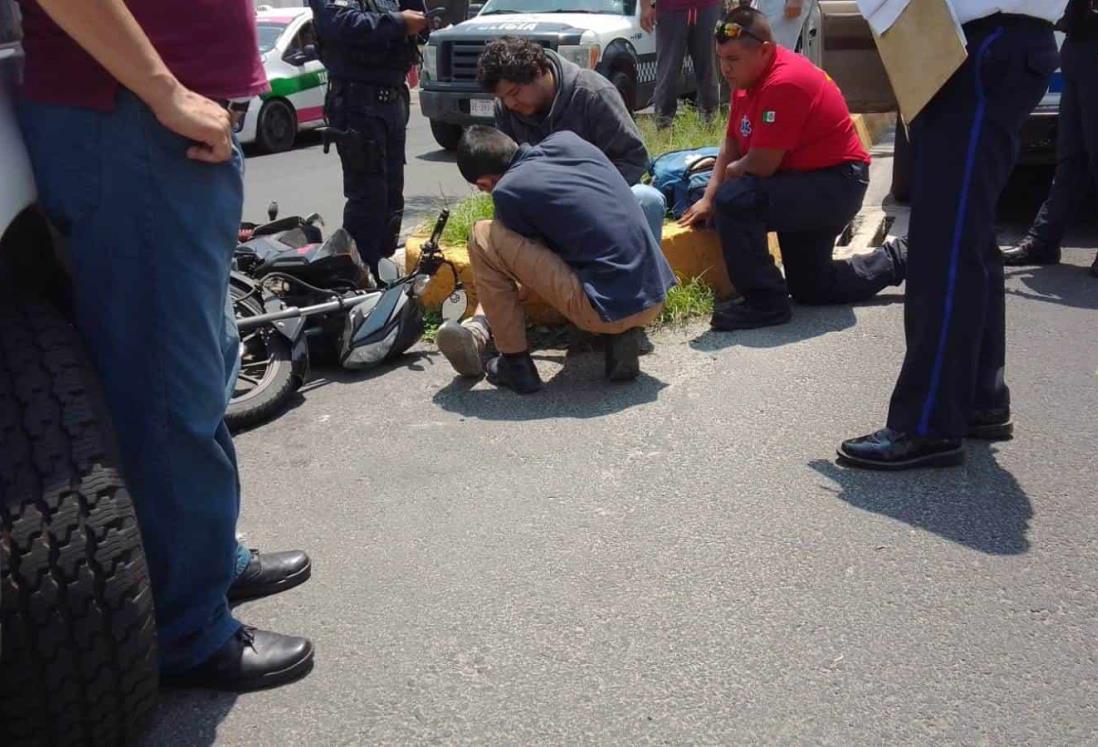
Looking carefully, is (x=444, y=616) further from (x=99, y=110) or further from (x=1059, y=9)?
(x=1059, y=9)

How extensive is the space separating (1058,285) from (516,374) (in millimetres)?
2862

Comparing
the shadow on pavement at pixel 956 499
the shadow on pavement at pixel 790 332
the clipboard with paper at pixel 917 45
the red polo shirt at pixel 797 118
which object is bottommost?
the shadow on pavement at pixel 790 332

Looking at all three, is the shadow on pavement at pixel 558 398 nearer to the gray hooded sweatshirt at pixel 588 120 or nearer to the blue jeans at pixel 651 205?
the blue jeans at pixel 651 205

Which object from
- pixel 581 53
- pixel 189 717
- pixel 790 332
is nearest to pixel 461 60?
pixel 581 53

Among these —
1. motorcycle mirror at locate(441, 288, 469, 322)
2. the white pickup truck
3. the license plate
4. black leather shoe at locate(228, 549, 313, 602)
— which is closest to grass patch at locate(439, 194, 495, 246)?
motorcycle mirror at locate(441, 288, 469, 322)

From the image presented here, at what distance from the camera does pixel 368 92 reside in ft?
17.6

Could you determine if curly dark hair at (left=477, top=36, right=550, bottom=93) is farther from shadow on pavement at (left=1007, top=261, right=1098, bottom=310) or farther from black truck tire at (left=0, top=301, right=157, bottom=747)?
black truck tire at (left=0, top=301, right=157, bottom=747)

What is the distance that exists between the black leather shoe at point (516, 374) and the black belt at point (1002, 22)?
6.56 ft

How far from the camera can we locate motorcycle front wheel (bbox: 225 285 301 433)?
4.12 m

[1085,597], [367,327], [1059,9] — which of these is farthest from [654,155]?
[1085,597]

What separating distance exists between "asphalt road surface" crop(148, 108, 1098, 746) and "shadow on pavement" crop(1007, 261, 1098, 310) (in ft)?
2.36

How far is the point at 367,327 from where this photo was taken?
4.62 meters

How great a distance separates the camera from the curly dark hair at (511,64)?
Result: 4.87 metres

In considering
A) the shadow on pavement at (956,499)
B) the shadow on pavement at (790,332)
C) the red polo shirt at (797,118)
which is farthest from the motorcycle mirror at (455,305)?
the shadow on pavement at (956,499)
